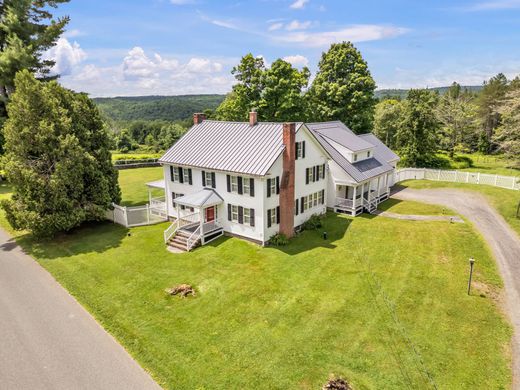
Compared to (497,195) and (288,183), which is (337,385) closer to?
(288,183)

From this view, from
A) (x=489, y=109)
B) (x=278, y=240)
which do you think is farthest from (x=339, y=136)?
(x=489, y=109)

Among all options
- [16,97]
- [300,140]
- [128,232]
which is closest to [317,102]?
[300,140]

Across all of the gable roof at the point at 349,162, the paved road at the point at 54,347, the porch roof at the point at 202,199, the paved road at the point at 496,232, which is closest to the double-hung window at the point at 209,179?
the porch roof at the point at 202,199

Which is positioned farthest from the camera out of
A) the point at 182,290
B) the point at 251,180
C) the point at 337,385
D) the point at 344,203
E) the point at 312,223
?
the point at 344,203

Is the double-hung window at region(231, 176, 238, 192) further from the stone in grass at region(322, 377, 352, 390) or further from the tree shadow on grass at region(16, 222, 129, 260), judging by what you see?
the stone in grass at region(322, 377, 352, 390)

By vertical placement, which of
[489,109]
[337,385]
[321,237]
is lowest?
[337,385]

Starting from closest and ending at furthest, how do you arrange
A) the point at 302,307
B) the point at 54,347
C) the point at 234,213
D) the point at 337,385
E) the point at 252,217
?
the point at 337,385
the point at 54,347
the point at 302,307
the point at 252,217
the point at 234,213
